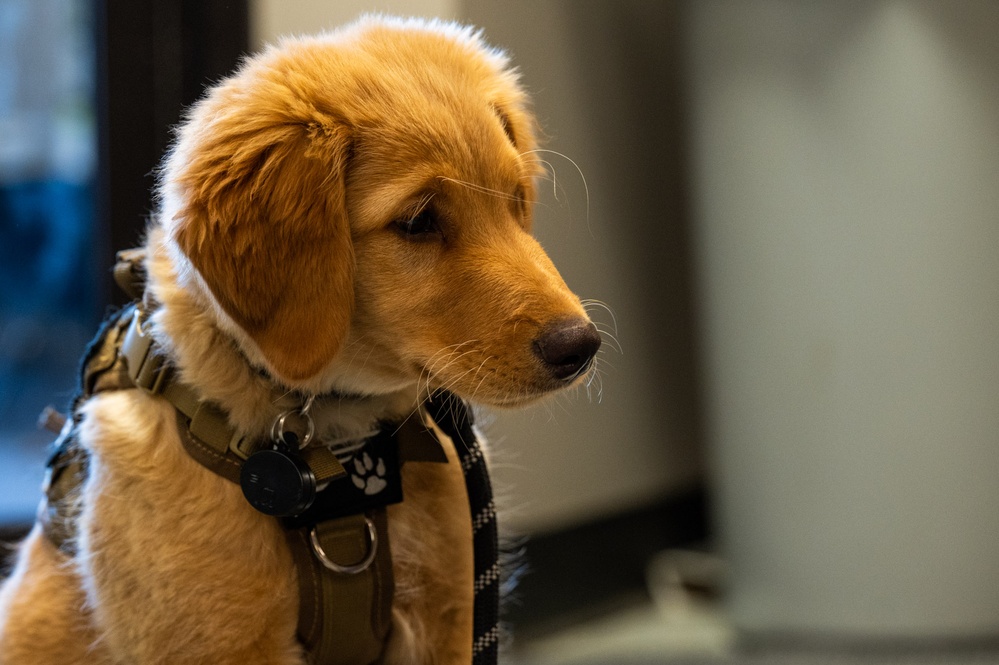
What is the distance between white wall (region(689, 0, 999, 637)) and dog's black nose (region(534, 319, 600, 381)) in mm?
1460

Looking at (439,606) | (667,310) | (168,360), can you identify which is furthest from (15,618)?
(667,310)

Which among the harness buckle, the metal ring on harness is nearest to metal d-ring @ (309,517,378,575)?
the metal ring on harness

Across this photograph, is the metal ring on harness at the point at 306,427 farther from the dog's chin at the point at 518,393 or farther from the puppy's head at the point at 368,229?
the dog's chin at the point at 518,393

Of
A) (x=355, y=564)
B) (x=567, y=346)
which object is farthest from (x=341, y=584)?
(x=567, y=346)

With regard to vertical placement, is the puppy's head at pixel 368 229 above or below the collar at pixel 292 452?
above

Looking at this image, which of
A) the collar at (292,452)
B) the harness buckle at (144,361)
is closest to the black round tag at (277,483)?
the collar at (292,452)

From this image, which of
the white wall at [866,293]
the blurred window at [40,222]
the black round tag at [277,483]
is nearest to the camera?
the black round tag at [277,483]

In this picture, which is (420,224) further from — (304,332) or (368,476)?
(368,476)

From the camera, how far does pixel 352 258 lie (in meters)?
1.21

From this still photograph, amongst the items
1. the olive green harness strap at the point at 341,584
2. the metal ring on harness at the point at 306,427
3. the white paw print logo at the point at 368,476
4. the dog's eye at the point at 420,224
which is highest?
the dog's eye at the point at 420,224

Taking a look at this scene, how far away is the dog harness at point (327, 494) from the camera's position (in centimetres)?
116

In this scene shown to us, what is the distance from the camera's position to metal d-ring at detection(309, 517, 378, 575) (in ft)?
3.85

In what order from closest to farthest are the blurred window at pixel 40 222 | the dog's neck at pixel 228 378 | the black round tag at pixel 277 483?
the black round tag at pixel 277 483
the dog's neck at pixel 228 378
the blurred window at pixel 40 222

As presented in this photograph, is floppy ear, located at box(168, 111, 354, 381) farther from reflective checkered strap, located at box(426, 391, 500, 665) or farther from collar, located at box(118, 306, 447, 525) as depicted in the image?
reflective checkered strap, located at box(426, 391, 500, 665)
